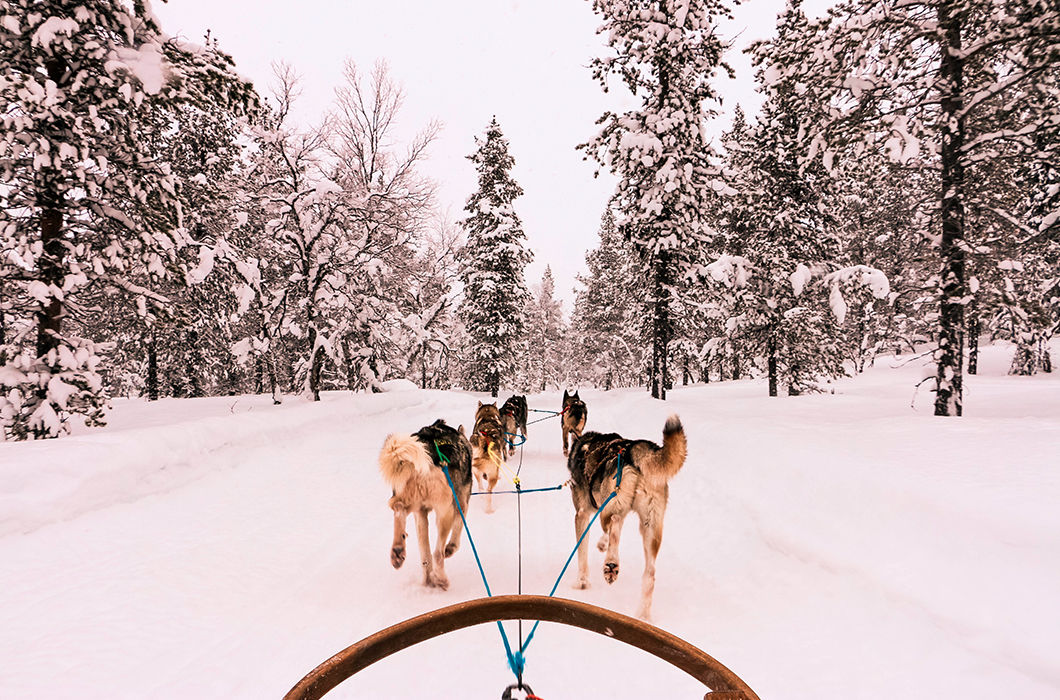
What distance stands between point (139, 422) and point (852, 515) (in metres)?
14.2

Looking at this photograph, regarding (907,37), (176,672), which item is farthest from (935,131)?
(176,672)

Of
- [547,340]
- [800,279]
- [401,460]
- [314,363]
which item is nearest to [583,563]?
[401,460]

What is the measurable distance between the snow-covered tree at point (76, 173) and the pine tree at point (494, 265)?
18464 mm

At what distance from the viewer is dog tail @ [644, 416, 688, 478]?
3.55m

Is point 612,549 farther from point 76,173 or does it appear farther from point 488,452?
point 76,173

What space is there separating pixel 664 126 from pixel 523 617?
16803 mm

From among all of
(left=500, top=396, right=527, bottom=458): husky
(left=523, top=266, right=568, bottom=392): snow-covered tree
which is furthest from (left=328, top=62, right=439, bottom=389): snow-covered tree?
(left=523, top=266, right=568, bottom=392): snow-covered tree

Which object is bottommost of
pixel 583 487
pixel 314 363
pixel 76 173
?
pixel 583 487

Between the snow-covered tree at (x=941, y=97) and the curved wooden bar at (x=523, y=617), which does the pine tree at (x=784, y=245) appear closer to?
the snow-covered tree at (x=941, y=97)

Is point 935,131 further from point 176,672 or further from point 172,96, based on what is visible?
point 172,96

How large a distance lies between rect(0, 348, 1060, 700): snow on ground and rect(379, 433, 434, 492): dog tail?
3.65 feet

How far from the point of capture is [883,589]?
3.64 meters

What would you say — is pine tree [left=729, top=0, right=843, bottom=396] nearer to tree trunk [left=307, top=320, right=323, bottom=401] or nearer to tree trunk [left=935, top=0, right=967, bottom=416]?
tree trunk [left=935, top=0, right=967, bottom=416]

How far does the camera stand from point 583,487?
4477 mm
